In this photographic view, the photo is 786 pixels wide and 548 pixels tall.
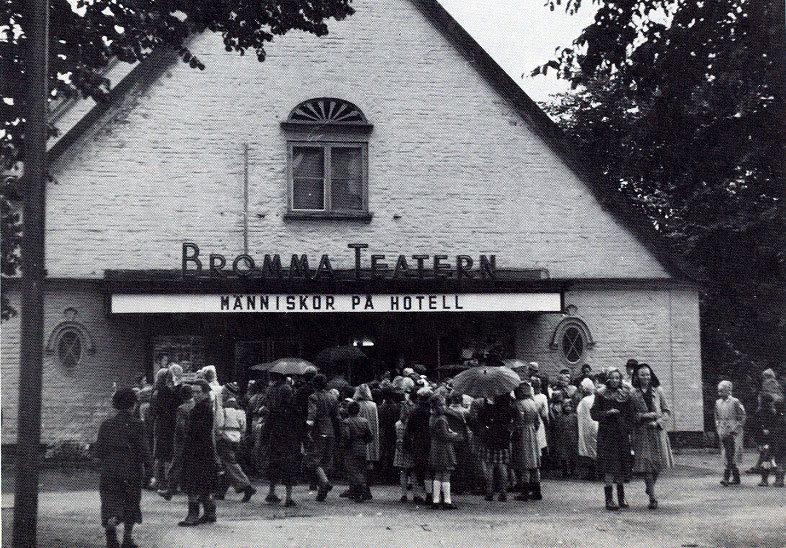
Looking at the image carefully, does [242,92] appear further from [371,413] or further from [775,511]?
[775,511]

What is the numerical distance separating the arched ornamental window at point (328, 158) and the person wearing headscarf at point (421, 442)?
725cm

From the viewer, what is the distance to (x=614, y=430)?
13000mm

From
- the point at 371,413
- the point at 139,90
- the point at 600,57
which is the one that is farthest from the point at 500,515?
the point at 139,90

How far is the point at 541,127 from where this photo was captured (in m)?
20.7

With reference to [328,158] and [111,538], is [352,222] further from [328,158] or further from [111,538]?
[111,538]

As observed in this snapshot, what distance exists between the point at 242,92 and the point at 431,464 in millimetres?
10128

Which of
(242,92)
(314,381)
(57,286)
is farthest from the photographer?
(242,92)

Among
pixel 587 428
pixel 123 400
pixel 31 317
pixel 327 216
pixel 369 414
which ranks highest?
pixel 327 216

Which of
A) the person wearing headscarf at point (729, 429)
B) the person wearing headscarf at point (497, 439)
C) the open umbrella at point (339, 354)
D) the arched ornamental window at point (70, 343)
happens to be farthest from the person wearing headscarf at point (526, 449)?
the arched ornamental window at point (70, 343)

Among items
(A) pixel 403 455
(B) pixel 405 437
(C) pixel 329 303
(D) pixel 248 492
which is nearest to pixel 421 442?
(B) pixel 405 437

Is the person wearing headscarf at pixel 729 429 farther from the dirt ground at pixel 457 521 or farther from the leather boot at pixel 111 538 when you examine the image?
the leather boot at pixel 111 538

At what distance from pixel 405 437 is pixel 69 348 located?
8030 millimetres

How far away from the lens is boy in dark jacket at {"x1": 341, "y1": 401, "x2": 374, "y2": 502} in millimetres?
14086

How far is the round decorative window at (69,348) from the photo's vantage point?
1866 centimetres
